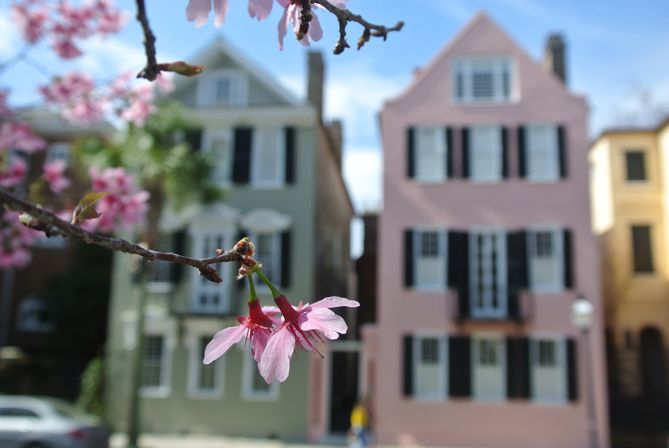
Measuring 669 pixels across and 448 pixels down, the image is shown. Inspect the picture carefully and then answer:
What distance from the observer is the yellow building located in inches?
920

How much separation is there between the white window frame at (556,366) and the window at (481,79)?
739cm

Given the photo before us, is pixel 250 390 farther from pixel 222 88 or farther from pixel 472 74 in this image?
pixel 472 74

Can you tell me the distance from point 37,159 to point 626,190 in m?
22.0

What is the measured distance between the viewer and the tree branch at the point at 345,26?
1446 mm

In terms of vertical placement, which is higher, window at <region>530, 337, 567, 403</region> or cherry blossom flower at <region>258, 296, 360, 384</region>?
cherry blossom flower at <region>258, 296, 360, 384</region>

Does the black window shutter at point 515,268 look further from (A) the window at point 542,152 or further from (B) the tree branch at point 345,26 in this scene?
(B) the tree branch at point 345,26

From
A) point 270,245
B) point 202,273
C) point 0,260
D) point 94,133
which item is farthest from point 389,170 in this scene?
point 202,273

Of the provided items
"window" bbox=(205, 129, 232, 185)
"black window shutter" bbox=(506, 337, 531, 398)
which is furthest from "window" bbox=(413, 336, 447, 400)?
"window" bbox=(205, 129, 232, 185)

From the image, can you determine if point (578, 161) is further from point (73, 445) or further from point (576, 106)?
point (73, 445)

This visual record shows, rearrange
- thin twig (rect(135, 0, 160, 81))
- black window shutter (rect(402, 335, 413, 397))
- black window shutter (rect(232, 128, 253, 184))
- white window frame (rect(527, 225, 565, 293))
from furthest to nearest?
1. black window shutter (rect(232, 128, 253, 184))
2. white window frame (rect(527, 225, 565, 293))
3. black window shutter (rect(402, 335, 413, 397))
4. thin twig (rect(135, 0, 160, 81))

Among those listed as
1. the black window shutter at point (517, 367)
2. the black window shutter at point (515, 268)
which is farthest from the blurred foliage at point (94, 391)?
the black window shutter at point (515, 268)

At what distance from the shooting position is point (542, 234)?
809 inches

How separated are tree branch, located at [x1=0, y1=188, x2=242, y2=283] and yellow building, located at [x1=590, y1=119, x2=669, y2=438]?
2353cm

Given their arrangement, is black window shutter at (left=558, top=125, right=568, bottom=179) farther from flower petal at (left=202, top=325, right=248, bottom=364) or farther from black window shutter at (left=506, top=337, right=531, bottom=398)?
flower petal at (left=202, top=325, right=248, bottom=364)
